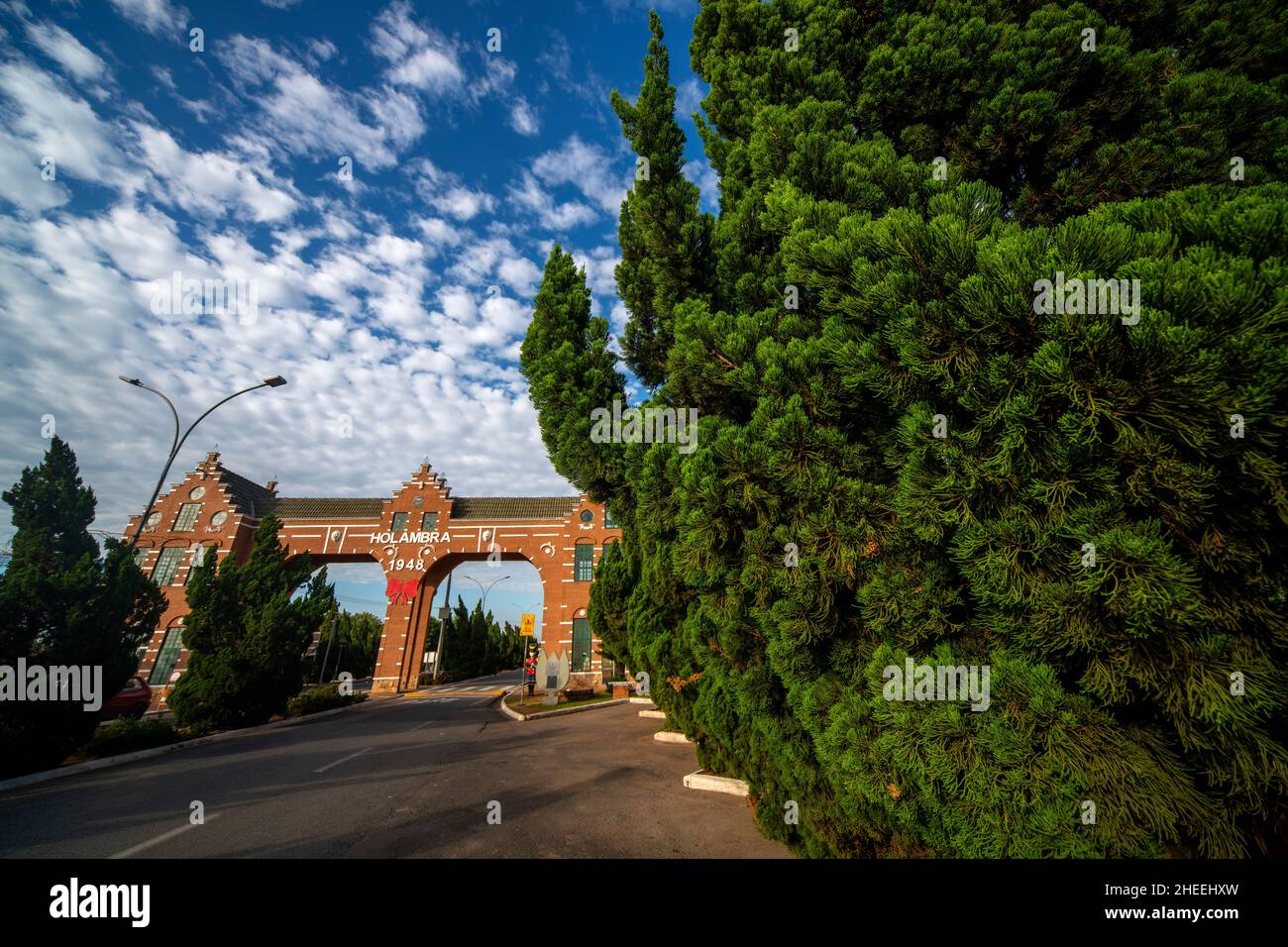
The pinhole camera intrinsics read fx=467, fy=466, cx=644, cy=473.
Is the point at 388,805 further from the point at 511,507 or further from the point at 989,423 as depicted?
the point at 511,507

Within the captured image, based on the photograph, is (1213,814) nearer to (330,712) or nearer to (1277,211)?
(1277,211)

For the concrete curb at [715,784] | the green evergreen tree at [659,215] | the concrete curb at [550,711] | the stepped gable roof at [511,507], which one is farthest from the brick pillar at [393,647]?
the green evergreen tree at [659,215]

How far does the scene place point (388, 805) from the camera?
6.98 meters

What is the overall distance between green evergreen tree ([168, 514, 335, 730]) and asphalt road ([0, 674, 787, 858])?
9.48 feet

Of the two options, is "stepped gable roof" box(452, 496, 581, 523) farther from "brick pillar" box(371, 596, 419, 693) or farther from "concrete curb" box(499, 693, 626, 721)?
"concrete curb" box(499, 693, 626, 721)

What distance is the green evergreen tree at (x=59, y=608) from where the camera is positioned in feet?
30.1

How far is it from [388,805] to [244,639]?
474 inches

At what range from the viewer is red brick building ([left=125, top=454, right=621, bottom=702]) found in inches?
1358

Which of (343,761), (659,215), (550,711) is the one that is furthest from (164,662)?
(659,215)

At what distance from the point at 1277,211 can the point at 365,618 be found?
70535 millimetres
